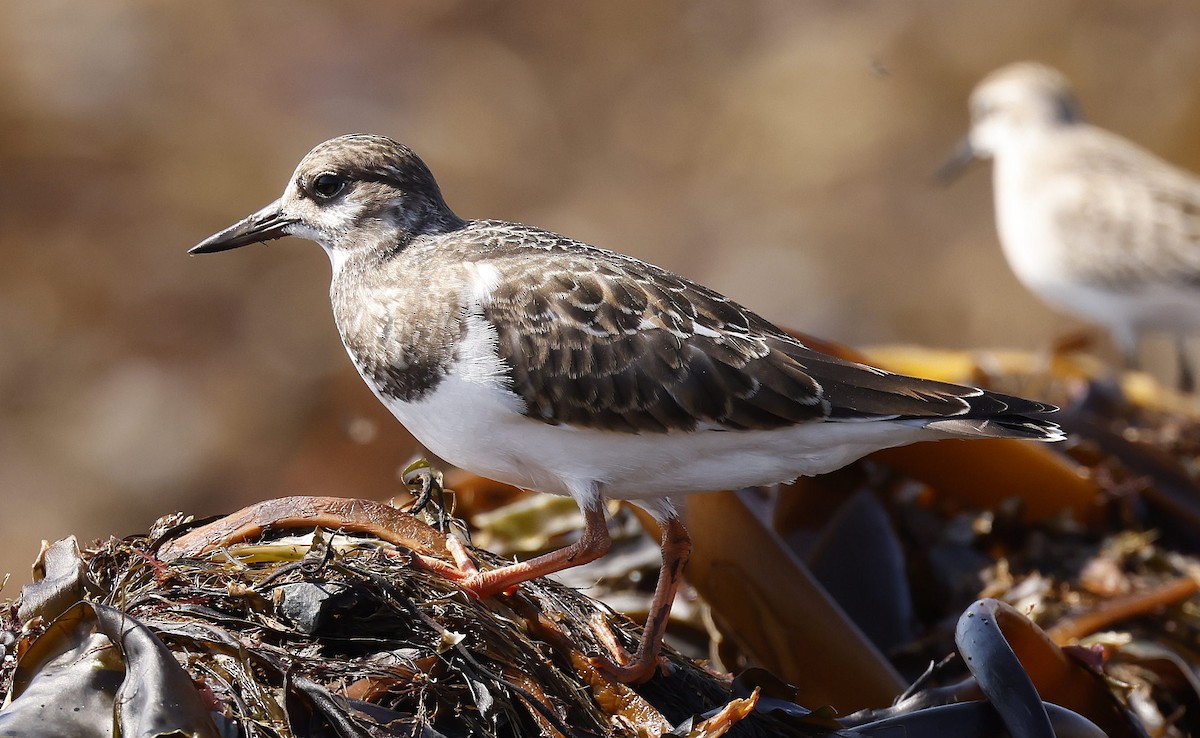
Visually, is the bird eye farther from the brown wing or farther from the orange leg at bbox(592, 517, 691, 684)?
the orange leg at bbox(592, 517, 691, 684)

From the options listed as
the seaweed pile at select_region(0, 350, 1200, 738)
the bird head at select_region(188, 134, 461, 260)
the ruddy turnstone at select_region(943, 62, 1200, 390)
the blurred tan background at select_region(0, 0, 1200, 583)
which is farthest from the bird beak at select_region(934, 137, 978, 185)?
the bird head at select_region(188, 134, 461, 260)

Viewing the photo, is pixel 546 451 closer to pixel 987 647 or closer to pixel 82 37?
pixel 987 647

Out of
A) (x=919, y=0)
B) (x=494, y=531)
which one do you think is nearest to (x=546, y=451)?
(x=494, y=531)

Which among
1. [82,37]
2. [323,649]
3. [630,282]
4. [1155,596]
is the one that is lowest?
[1155,596]

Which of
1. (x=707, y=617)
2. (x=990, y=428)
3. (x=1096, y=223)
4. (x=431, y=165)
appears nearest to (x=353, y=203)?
(x=707, y=617)

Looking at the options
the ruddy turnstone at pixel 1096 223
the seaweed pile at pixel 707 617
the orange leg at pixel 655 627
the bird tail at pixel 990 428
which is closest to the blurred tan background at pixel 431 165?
the ruddy turnstone at pixel 1096 223

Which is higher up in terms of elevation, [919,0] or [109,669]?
[919,0]

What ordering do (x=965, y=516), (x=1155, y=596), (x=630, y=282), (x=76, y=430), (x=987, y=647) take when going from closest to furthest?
(x=987, y=647), (x=630, y=282), (x=1155, y=596), (x=965, y=516), (x=76, y=430)
